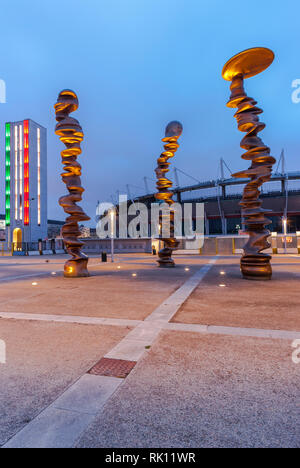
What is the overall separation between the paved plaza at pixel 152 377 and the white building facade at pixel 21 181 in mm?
53624

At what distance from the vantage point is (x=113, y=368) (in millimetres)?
3252

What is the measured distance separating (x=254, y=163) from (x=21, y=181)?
55.6 metres

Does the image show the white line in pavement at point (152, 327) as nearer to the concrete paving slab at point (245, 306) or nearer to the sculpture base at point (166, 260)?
the concrete paving slab at point (245, 306)

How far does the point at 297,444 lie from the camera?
77.9 inches

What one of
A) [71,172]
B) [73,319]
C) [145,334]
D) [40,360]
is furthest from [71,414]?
[71,172]

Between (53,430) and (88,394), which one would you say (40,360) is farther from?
(53,430)

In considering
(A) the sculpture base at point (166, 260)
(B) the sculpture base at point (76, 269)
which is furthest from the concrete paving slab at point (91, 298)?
(A) the sculpture base at point (166, 260)

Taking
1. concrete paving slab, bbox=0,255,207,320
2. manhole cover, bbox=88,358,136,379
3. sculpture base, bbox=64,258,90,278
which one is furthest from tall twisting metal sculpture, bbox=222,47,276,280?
manhole cover, bbox=88,358,136,379

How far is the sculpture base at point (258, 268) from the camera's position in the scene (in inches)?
414

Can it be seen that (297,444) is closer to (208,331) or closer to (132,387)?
(132,387)

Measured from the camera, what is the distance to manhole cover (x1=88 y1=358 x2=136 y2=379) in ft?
10.2

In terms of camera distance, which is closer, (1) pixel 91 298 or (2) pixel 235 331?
(2) pixel 235 331

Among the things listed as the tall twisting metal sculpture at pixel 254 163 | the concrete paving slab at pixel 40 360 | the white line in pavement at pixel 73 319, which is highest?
the tall twisting metal sculpture at pixel 254 163
